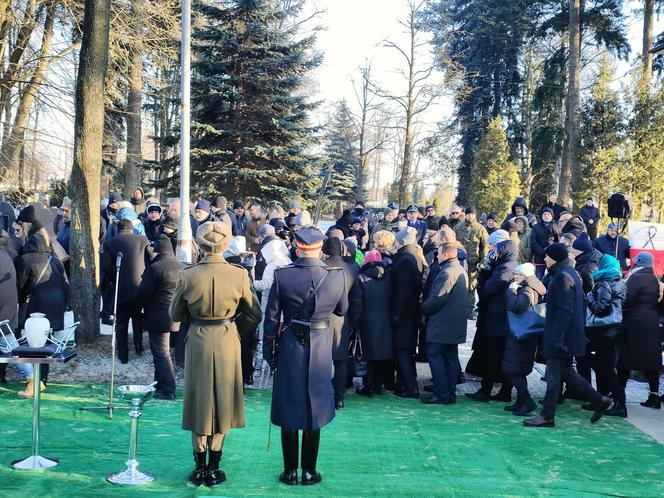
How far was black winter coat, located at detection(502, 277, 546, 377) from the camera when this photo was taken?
7.44 m

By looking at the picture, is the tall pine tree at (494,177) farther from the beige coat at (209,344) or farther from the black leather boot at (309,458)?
the beige coat at (209,344)

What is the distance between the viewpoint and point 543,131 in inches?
1153

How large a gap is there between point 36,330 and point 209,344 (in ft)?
5.41

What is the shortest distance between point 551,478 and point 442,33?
26716 millimetres

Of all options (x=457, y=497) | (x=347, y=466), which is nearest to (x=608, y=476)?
(x=457, y=497)

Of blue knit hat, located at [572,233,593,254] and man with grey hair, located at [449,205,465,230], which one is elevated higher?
man with grey hair, located at [449,205,465,230]

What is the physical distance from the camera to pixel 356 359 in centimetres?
843

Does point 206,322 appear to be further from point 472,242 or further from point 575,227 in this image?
point 472,242

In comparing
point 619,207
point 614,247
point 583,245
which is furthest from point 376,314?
point 619,207

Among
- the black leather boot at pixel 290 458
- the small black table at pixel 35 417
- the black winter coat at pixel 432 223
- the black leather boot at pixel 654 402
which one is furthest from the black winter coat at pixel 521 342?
the black winter coat at pixel 432 223

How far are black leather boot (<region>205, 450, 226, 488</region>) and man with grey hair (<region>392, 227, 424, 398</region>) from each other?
3.44m

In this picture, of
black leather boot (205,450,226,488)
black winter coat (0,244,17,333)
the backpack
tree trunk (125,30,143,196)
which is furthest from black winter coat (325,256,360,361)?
tree trunk (125,30,143,196)

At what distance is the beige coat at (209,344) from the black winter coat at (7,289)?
3.21m

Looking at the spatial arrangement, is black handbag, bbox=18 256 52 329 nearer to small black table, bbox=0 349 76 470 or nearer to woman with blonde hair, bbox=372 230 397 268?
small black table, bbox=0 349 76 470
